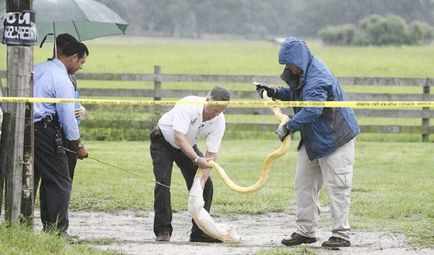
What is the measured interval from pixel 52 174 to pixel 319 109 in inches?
92.8

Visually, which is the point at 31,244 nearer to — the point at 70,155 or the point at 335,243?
the point at 70,155

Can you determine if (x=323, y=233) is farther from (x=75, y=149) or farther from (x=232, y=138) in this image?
(x=232, y=138)

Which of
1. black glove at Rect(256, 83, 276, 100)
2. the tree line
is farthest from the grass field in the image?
the tree line

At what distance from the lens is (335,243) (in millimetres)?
9102

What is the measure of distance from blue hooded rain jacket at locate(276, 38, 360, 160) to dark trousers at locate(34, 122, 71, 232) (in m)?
2.00

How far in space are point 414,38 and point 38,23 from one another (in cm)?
7354

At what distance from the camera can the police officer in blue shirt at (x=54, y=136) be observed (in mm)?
8922

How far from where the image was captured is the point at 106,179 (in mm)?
14070

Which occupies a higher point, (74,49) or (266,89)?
(74,49)

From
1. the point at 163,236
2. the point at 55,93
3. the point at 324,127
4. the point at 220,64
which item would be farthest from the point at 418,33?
the point at 55,93

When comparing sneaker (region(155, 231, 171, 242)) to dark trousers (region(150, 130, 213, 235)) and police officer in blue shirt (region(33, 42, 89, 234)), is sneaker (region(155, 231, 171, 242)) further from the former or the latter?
police officer in blue shirt (region(33, 42, 89, 234))

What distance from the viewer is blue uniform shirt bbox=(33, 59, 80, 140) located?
8.90m

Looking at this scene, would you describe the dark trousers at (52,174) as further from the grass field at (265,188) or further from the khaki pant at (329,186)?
the khaki pant at (329,186)

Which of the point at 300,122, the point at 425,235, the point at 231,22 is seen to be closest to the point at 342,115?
the point at 300,122
